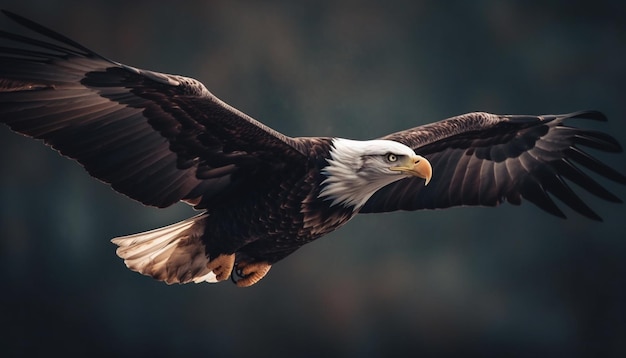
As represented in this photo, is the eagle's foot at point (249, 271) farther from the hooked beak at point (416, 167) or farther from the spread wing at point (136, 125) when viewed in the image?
the hooked beak at point (416, 167)

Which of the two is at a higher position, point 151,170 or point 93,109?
point 93,109

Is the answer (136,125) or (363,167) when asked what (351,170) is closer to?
(363,167)

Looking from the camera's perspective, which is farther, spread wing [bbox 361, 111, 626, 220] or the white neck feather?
spread wing [bbox 361, 111, 626, 220]

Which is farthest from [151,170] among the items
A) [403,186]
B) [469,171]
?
[469,171]

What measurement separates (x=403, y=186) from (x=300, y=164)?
3.50 feet

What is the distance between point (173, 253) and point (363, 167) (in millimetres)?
1038

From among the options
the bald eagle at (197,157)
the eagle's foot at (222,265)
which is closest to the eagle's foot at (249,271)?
the bald eagle at (197,157)

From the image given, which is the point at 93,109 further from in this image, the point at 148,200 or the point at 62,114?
the point at 148,200

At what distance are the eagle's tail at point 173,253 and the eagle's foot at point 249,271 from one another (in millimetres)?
165

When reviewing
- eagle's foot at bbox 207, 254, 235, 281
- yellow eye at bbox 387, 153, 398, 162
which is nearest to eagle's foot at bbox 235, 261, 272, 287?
eagle's foot at bbox 207, 254, 235, 281

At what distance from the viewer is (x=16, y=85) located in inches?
145

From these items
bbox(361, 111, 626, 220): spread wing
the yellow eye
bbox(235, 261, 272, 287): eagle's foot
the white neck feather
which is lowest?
bbox(235, 261, 272, 287): eagle's foot

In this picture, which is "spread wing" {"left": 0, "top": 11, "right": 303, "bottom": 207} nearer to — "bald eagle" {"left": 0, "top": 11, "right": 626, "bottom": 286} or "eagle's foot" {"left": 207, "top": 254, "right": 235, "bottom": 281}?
"bald eagle" {"left": 0, "top": 11, "right": 626, "bottom": 286}

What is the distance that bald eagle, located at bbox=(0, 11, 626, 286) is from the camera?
371cm
